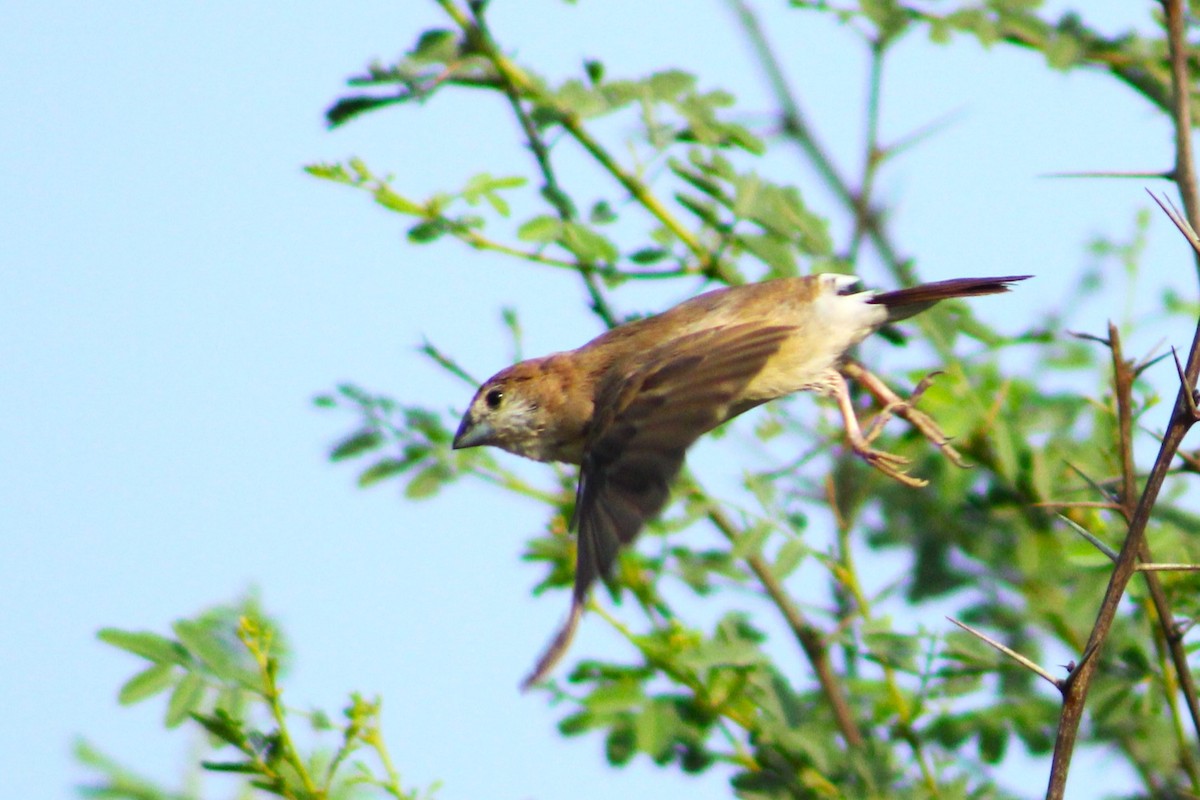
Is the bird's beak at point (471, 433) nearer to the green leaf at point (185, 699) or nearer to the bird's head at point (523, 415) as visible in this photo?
the bird's head at point (523, 415)

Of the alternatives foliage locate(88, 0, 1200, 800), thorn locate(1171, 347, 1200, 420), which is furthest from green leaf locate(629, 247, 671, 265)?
thorn locate(1171, 347, 1200, 420)

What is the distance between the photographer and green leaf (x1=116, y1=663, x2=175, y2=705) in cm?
389

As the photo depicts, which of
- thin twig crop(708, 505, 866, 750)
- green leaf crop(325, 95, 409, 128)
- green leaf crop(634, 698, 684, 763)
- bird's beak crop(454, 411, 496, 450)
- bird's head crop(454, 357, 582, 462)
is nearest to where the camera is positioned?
green leaf crop(634, 698, 684, 763)

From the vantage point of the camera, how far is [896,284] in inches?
194

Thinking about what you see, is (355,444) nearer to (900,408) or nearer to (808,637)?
(808,637)

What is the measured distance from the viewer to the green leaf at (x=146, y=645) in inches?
152

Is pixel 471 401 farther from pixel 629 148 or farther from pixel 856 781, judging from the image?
pixel 856 781

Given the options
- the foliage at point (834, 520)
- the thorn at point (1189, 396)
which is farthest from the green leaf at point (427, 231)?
the thorn at point (1189, 396)

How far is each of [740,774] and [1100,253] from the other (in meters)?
2.65

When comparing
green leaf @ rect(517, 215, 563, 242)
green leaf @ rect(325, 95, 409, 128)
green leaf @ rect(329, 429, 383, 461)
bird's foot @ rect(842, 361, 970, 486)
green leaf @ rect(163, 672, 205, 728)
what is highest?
green leaf @ rect(325, 95, 409, 128)

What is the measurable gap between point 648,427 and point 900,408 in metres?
0.88

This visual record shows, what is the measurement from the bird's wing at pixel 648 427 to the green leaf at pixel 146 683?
1.15 m

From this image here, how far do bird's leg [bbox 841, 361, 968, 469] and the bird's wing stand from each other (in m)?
0.41

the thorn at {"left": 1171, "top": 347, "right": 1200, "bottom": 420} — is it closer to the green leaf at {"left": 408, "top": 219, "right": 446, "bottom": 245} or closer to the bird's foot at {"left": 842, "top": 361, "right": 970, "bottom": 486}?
the bird's foot at {"left": 842, "top": 361, "right": 970, "bottom": 486}
